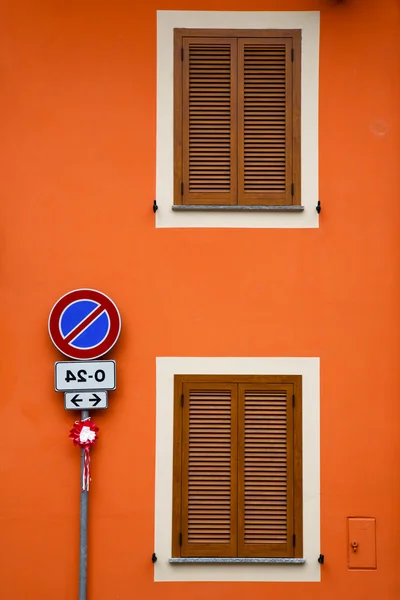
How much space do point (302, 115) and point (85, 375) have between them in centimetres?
289

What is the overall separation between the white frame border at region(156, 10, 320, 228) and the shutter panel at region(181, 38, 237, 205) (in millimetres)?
139

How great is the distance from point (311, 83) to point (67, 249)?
254cm

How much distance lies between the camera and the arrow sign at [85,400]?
6355mm

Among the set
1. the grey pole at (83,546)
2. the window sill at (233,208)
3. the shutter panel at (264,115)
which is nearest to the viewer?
the grey pole at (83,546)

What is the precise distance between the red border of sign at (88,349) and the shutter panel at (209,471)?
0.75 metres

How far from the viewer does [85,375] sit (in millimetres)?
6371

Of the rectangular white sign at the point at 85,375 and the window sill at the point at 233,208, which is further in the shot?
the window sill at the point at 233,208

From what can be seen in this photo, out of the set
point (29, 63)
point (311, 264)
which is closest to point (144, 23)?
point (29, 63)

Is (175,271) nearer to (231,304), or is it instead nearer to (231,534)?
(231,304)

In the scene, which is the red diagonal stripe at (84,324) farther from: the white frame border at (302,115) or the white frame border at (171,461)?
the white frame border at (302,115)

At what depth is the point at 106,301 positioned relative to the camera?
642cm

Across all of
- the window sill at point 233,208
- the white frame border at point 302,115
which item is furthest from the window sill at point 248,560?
the window sill at point 233,208

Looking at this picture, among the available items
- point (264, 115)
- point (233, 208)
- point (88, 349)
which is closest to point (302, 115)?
point (264, 115)

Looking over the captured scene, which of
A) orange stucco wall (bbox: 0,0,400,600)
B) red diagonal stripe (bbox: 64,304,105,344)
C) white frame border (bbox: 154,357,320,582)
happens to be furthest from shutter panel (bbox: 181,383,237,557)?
red diagonal stripe (bbox: 64,304,105,344)
